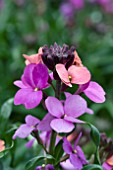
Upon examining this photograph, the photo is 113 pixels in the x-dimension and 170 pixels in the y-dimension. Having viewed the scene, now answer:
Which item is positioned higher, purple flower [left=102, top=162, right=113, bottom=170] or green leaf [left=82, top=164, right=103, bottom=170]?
green leaf [left=82, top=164, right=103, bottom=170]

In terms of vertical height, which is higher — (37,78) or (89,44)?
(37,78)

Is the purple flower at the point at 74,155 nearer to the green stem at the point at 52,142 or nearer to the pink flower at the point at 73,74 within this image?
the green stem at the point at 52,142

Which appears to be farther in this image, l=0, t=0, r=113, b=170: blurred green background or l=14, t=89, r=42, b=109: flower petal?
l=0, t=0, r=113, b=170: blurred green background

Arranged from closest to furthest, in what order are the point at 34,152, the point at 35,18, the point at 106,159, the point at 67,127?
the point at 67,127 → the point at 106,159 → the point at 34,152 → the point at 35,18

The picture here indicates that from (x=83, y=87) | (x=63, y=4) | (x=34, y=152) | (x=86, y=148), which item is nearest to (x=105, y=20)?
(x=63, y=4)

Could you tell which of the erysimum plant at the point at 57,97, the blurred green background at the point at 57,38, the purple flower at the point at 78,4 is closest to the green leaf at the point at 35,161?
the erysimum plant at the point at 57,97

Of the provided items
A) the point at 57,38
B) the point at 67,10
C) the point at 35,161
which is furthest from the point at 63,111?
the point at 67,10

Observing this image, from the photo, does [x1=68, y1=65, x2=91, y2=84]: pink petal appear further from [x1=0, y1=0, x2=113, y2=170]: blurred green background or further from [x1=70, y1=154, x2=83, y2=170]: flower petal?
[x1=0, y1=0, x2=113, y2=170]: blurred green background

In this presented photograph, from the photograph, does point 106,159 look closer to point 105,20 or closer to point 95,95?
point 95,95

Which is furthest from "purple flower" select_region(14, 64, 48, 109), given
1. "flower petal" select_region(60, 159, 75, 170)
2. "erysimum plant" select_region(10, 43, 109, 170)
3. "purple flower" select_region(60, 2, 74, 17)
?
"purple flower" select_region(60, 2, 74, 17)
